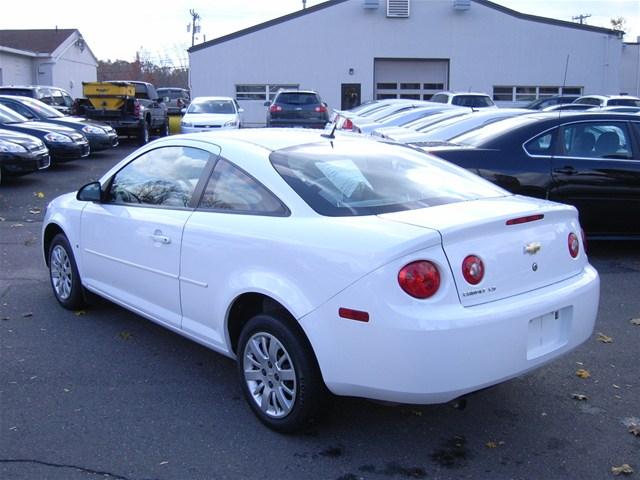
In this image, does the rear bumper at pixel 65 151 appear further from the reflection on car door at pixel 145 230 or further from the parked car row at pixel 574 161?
the reflection on car door at pixel 145 230

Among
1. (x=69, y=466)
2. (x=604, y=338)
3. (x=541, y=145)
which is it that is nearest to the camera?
(x=69, y=466)

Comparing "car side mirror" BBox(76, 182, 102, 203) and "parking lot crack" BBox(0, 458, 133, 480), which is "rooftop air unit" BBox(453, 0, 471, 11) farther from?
"parking lot crack" BBox(0, 458, 133, 480)

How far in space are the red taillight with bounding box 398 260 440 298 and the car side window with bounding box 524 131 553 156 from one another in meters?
4.85

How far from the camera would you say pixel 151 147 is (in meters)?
5.10

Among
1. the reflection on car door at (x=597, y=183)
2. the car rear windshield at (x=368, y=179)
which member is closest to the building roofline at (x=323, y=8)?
the reflection on car door at (x=597, y=183)

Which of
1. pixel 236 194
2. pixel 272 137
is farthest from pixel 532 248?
pixel 272 137

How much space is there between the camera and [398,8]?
34.6m

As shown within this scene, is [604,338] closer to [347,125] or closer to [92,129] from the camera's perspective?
[347,125]

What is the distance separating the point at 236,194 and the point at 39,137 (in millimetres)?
12384

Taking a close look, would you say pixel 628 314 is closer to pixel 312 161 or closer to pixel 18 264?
pixel 312 161

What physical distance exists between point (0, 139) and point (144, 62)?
73568 millimetres

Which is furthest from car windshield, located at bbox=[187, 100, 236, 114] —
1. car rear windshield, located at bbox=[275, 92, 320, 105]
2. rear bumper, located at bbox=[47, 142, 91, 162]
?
rear bumper, located at bbox=[47, 142, 91, 162]

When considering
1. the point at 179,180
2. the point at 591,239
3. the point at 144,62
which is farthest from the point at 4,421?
the point at 144,62

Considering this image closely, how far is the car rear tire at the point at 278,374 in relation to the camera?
3.61 m
